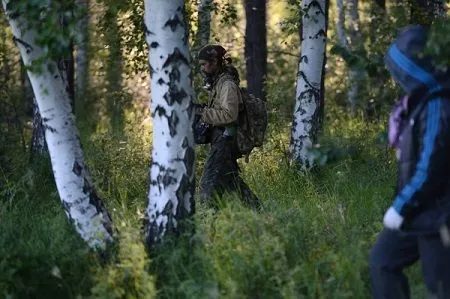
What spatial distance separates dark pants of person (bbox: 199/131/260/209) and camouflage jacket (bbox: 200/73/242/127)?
22 centimetres

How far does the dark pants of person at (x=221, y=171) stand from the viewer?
7457mm

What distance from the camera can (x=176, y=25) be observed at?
5562 mm

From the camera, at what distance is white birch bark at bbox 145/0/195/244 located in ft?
18.3

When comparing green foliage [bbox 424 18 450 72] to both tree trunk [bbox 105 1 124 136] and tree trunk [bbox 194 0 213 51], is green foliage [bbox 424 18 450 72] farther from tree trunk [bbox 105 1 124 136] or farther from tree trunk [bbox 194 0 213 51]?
tree trunk [bbox 194 0 213 51]

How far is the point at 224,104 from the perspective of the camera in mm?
7184

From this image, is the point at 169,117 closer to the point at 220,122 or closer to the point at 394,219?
the point at 220,122

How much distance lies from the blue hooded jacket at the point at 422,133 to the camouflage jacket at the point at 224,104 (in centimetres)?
288

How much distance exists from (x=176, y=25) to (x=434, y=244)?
7.77 feet

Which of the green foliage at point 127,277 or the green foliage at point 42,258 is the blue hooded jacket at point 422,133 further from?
the green foliage at point 42,258

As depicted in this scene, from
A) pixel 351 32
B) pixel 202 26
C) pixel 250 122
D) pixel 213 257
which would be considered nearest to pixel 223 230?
pixel 213 257

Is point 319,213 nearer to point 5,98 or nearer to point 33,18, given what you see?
point 33,18

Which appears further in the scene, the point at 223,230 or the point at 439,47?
the point at 223,230

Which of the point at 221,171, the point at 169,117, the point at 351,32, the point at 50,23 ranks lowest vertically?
the point at 221,171

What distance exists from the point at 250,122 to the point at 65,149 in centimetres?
212
